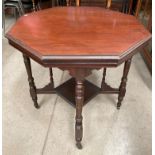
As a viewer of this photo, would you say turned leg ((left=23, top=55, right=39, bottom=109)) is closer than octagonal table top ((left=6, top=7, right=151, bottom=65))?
No

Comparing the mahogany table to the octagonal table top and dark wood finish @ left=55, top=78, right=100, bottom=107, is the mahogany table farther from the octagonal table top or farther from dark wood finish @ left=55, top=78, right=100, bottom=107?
dark wood finish @ left=55, top=78, right=100, bottom=107

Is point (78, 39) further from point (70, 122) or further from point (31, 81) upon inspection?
point (70, 122)

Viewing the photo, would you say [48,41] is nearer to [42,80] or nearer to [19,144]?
[19,144]

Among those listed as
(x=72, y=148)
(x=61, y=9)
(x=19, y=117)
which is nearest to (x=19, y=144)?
(x=19, y=117)

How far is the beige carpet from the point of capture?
52.5 inches

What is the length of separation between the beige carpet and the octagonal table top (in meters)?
0.67

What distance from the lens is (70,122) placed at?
1.50m

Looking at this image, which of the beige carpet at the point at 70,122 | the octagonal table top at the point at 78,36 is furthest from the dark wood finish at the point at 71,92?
the octagonal table top at the point at 78,36

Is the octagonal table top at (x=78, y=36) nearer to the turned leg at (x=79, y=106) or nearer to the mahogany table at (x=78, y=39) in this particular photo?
the mahogany table at (x=78, y=39)

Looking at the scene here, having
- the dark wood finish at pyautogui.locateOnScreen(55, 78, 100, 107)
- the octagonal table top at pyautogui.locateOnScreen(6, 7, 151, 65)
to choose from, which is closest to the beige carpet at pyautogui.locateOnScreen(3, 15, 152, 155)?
the dark wood finish at pyautogui.locateOnScreen(55, 78, 100, 107)

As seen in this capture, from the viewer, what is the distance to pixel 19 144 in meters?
1.35

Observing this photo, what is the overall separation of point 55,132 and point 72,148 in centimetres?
18

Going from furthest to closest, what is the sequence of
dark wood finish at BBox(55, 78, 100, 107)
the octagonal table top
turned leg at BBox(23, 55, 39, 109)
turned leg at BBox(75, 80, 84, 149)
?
dark wood finish at BBox(55, 78, 100, 107) < turned leg at BBox(23, 55, 39, 109) < turned leg at BBox(75, 80, 84, 149) < the octagonal table top

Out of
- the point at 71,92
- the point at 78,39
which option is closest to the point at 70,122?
the point at 71,92
